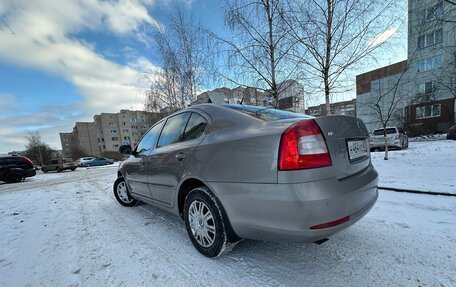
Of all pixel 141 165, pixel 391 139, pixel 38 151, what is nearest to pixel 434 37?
pixel 391 139

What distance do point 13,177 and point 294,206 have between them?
58.2ft

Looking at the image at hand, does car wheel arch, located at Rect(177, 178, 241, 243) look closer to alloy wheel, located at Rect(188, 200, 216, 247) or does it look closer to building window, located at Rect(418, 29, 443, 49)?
alloy wheel, located at Rect(188, 200, 216, 247)

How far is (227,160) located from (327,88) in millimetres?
6312

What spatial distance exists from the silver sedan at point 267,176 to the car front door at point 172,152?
0.06 feet

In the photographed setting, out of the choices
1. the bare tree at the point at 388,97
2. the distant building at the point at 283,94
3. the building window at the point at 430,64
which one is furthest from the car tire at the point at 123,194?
the building window at the point at 430,64

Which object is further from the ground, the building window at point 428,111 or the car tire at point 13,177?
the building window at point 428,111

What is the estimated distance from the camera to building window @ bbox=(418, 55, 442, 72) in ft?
75.8

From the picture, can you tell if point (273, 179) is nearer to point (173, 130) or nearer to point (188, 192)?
point (188, 192)

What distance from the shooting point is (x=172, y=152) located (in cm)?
270

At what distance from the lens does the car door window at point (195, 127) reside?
2418mm

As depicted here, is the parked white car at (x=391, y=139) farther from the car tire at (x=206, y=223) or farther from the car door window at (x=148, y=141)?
the car tire at (x=206, y=223)

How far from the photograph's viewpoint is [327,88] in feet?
23.1

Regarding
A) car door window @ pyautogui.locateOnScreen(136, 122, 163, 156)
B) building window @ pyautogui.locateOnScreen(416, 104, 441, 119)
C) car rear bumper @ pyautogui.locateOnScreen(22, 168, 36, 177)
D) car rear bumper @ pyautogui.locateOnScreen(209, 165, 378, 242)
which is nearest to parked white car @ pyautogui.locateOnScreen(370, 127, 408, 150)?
car rear bumper @ pyautogui.locateOnScreen(209, 165, 378, 242)

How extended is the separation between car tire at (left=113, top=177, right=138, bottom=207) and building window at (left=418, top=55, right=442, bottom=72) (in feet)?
101
